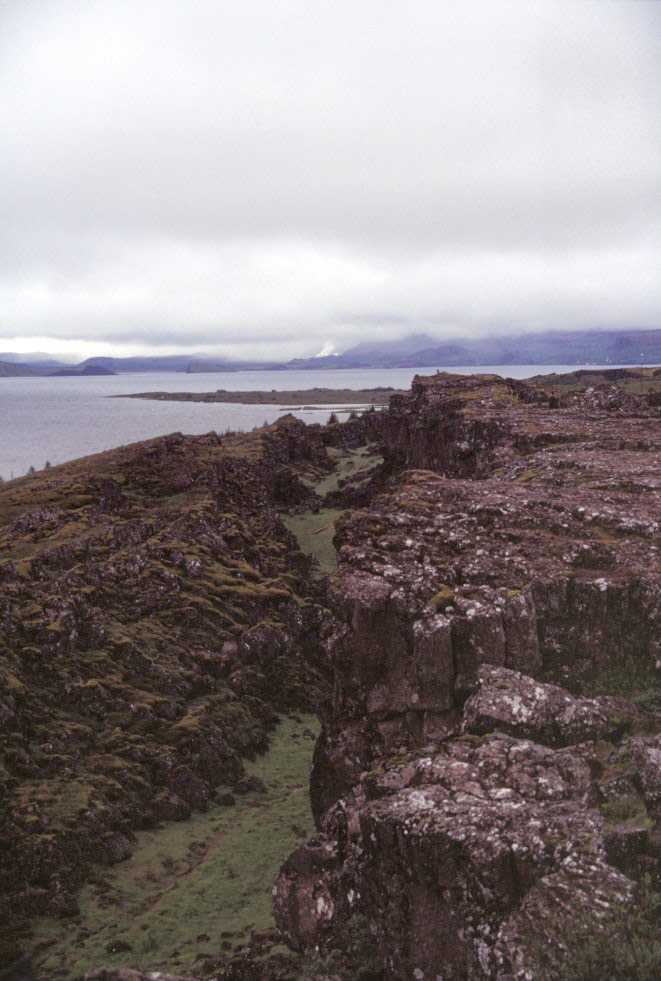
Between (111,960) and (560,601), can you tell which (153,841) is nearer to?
(111,960)

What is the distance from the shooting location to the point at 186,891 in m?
20.2

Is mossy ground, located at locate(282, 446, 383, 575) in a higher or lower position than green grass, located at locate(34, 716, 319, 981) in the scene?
higher

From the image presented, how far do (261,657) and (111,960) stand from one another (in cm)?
1851

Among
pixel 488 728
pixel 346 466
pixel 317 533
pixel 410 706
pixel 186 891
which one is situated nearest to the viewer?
pixel 488 728

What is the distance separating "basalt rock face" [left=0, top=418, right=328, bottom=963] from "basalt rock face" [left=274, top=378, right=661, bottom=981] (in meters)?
3.24

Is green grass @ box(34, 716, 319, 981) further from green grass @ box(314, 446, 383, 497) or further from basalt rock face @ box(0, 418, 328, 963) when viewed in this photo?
green grass @ box(314, 446, 383, 497)

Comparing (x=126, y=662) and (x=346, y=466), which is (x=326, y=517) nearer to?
(x=346, y=466)

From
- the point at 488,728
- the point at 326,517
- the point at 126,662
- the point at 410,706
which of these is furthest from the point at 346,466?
the point at 488,728

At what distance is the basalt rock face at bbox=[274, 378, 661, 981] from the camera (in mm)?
11367

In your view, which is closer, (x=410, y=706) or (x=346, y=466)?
(x=410, y=706)

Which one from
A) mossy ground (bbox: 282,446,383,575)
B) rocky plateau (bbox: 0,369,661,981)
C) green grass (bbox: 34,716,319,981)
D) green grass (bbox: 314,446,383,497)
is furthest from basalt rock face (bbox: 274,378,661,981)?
green grass (bbox: 314,446,383,497)

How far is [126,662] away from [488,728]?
20312 millimetres

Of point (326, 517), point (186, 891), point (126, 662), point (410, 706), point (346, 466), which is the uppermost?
point (410, 706)

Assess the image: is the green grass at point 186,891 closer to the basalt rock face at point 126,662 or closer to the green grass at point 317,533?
the basalt rock face at point 126,662
